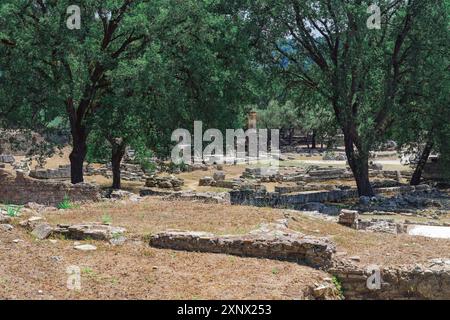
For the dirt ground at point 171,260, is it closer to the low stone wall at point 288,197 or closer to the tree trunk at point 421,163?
the low stone wall at point 288,197

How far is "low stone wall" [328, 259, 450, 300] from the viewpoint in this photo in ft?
32.7

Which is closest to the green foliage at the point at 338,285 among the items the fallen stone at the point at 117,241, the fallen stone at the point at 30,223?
the fallen stone at the point at 117,241

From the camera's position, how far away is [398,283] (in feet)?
33.0

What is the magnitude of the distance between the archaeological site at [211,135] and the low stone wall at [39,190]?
0.07 metres

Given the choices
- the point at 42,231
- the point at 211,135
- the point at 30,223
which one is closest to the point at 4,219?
the point at 30,223

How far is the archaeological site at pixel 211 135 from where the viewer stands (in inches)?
391

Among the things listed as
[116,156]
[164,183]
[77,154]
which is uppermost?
[77,154]

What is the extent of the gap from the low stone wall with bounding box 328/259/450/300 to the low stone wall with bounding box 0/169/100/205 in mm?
11205

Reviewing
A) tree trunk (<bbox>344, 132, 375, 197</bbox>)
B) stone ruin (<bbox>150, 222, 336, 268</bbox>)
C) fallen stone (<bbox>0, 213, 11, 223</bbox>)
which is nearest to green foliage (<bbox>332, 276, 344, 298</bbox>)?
stone ruin (<bbox>150, 222, 336, 268</bbox>)

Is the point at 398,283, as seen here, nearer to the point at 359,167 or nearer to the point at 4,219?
the point at 4,219

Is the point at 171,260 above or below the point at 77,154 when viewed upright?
below

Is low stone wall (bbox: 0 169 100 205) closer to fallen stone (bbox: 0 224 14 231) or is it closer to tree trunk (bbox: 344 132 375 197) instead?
fallen stone (bbox: 0 224 14 231)

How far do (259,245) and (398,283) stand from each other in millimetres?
2657

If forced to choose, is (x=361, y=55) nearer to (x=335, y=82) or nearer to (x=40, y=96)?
(x=335, y=82)
